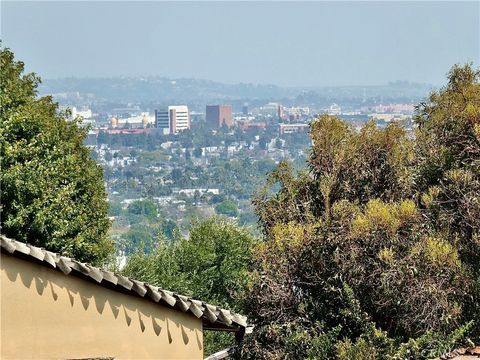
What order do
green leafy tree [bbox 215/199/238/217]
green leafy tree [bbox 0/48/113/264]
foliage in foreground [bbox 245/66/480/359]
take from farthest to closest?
1. green leafy tree [bbox 215/199/238/217]
2. green leafy tree [bbox 0/48/113/264]
3. foliage in foreground [bbox 245/66/480/359]

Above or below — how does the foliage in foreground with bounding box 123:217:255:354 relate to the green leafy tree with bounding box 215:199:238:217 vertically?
above

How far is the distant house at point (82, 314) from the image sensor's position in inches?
205

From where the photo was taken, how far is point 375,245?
9578 millimetres

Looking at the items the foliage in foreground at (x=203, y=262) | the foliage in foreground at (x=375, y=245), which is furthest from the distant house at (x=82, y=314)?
the foliage in foreground at (x=203, y=262)

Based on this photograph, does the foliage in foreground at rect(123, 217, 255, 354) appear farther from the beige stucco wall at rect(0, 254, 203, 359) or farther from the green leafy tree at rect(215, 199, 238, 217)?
the green leafy tree at rect(215, 199, 238, 217)

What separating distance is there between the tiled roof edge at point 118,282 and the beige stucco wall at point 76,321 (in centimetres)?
5

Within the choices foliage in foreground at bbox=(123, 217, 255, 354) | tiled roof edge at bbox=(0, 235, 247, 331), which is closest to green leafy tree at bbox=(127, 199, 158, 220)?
foliage in foreground at bbox=(123, 217, 255, 354)

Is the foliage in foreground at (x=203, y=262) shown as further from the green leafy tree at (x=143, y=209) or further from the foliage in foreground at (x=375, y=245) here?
the green leafy tree at (x=143, y=209)

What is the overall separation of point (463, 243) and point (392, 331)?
1223 millimetres

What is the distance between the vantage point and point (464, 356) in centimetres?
862

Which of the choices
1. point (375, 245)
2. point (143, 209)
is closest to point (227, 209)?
point (143, 209)

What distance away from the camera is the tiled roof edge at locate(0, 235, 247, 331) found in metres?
5.16

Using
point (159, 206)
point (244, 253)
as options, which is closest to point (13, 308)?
point (244, 253)

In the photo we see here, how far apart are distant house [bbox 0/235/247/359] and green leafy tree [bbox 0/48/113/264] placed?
5.05m
